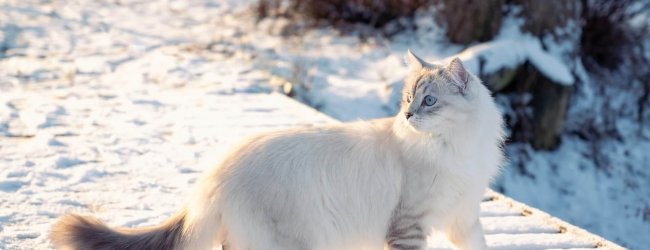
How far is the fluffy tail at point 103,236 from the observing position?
2.54 m

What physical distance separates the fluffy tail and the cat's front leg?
1.13 meters

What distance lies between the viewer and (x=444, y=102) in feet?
9.05

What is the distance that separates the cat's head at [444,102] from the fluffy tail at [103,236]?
1003mm

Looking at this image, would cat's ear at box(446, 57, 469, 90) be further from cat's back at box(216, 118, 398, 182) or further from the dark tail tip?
the dark tail tip

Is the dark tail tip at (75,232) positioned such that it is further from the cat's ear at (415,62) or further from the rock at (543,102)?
the rock at (543,102)

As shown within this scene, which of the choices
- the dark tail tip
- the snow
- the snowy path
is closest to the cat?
the dark tail tip

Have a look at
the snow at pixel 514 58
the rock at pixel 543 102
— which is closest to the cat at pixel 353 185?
the snow at pixel 514 58

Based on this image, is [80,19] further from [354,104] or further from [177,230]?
[177,230]

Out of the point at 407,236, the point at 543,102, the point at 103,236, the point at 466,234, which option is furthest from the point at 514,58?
the point at 103,236

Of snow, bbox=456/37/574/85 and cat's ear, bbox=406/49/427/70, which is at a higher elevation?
cat's ear, bbox=406/49/427/70

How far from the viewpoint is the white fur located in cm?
251

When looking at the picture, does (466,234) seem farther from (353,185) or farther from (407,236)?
(353,185)

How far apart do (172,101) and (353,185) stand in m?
3.52

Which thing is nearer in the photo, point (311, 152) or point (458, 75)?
point (311, 152)
